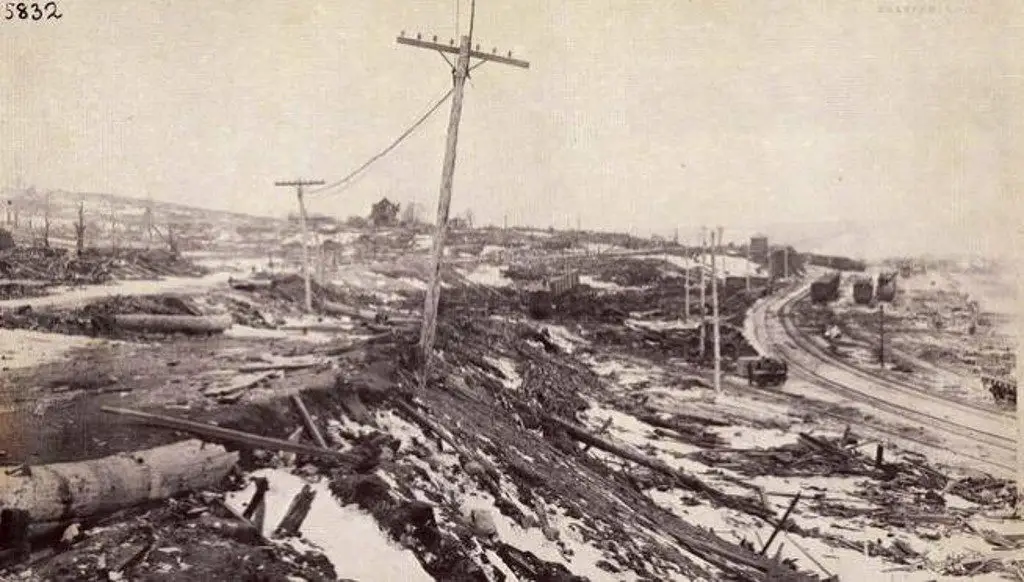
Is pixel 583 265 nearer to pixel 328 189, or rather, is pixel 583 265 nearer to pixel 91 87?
pixel 328 189

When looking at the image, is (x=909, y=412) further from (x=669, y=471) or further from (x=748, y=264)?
(x=748, y=264)

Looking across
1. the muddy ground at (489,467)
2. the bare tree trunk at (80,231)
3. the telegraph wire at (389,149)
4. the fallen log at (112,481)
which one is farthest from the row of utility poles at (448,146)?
the bare tree trunk at (80,231)

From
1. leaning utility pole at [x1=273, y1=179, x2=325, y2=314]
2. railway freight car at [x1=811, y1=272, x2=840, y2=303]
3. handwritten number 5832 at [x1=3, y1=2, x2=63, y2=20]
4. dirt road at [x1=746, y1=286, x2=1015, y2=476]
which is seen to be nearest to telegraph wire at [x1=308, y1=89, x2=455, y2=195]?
leaning utility pole at [x1=273, y1=179, x2=325, y2=314]

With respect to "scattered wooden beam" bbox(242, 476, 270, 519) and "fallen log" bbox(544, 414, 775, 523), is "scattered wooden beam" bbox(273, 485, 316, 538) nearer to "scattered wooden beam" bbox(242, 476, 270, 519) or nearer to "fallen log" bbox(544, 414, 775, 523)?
"scattered wooden beam" bbox(242, 476, 270, 519)

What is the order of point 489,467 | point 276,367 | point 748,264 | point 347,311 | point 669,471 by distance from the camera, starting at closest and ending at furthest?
point 489,467 → point 276,367 → point 669,471 → point 347,311 → point 748,264

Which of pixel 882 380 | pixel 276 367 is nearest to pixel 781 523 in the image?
pixel 276 367
